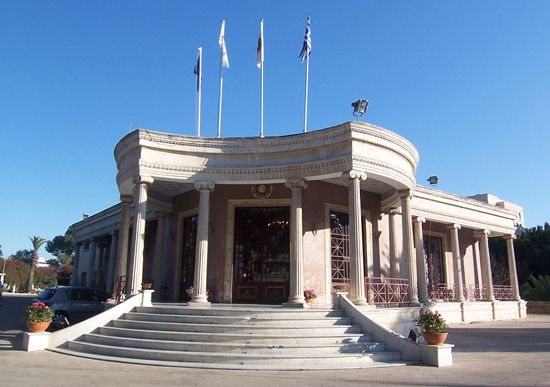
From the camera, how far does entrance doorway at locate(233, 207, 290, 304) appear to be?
51.8 ft

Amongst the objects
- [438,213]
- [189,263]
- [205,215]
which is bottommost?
[189,263]

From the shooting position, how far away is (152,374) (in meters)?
8.25

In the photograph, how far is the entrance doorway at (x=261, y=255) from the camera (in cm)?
1577

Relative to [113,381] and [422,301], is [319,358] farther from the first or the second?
[422,301]

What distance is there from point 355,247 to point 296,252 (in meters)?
1.83

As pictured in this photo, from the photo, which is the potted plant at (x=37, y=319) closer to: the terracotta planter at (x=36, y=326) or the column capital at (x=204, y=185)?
the terracotta planter at (x=36, y=326)

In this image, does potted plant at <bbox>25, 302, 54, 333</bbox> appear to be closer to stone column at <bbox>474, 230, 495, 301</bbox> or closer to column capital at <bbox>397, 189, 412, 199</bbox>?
column capital at <bbox>397, 189, 412, 199</bbox>

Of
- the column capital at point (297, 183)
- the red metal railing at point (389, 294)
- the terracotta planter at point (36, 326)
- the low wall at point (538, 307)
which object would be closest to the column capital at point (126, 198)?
the terracotta planter at point (36, 326)

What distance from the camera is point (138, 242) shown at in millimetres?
13789

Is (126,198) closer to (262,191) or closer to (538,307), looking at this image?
(262,191)

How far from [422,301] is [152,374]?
10.5 m

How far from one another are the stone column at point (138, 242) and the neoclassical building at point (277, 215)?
0.03m

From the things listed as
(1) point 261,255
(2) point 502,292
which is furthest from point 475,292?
(1) point 261,255

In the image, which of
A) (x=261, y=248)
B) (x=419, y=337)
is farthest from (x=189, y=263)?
(x=419, y=337)
